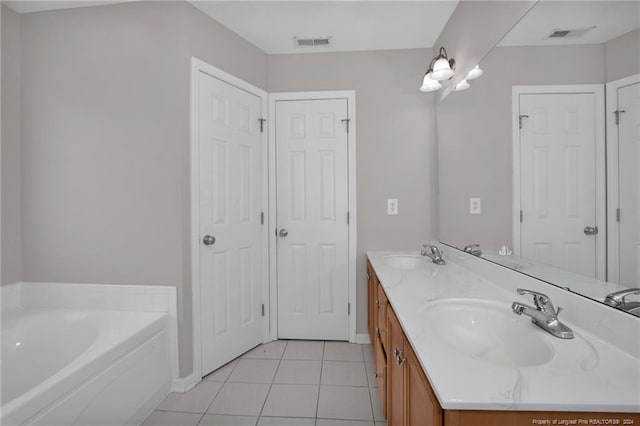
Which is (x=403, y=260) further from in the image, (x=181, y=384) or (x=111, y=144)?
(x=111, y=144)

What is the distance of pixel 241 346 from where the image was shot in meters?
2.22

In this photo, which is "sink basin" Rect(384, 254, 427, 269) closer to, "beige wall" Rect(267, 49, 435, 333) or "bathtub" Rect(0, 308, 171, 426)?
"beige wall" Rect(267, 49, 435, 333)

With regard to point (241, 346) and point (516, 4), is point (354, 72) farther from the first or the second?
point (241, 346)

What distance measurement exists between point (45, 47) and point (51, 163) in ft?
2.62

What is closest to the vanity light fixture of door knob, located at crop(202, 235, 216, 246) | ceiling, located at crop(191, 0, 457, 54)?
ceiling, located at crop(191, 0, 457, 54)

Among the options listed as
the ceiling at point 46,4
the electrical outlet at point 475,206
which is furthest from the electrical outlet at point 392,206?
the ceiling at point 46,4

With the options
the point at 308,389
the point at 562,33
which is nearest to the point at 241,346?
the point at 308,389

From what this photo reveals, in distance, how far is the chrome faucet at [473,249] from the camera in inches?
64.3

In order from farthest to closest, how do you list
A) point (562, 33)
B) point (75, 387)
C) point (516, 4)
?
point (516, 4)
point (75, 387)
point (562, 33)

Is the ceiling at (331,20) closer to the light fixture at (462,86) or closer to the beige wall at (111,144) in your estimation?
the beige wall at (111,144)

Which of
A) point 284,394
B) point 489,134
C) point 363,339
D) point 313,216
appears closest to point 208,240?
point 313,216

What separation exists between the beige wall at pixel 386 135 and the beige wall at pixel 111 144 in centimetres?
Result: 100

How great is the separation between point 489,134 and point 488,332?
3.39 ft

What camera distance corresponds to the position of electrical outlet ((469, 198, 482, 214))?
5.40 ft
